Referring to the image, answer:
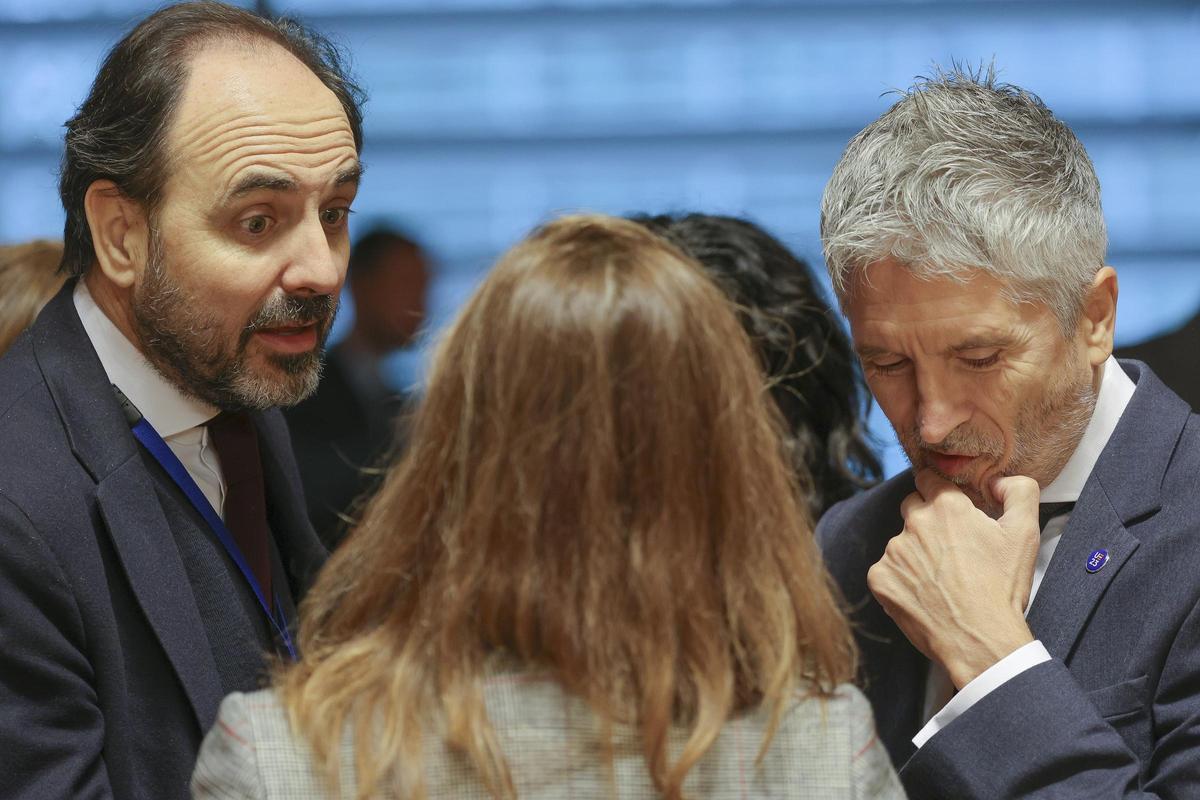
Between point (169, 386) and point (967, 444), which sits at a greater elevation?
point (169, 386)

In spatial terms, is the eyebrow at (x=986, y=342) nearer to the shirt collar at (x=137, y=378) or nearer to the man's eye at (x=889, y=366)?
the man's eye at (x=889, y=366)

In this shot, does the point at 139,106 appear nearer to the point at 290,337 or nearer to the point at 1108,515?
the point at 290,337

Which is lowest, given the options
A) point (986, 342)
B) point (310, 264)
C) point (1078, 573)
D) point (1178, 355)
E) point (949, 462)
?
point (1178, 355)

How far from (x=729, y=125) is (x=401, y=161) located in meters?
0.87

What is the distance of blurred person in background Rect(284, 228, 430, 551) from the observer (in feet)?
12.6

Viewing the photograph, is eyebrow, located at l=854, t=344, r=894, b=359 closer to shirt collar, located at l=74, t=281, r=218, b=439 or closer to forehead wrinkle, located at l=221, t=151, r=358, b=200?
forehead wrinkle, located at l=221, t=151, r=358, b=200

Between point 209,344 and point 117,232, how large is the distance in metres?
0.25

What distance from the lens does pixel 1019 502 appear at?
212 cm

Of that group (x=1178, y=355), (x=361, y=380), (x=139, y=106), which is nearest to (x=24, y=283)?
(x=139, y=106)

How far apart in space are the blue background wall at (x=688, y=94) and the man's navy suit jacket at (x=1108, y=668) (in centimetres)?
166

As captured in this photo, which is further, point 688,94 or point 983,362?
point 688,94

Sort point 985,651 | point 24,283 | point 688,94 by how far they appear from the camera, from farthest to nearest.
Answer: point 688,94 < point 24,283 < point 985,651

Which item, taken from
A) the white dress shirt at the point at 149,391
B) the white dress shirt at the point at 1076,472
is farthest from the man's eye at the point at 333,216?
the white dress shirt at the point at 1076,472

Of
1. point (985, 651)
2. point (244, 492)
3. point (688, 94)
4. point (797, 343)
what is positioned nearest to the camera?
point (985, 651)
